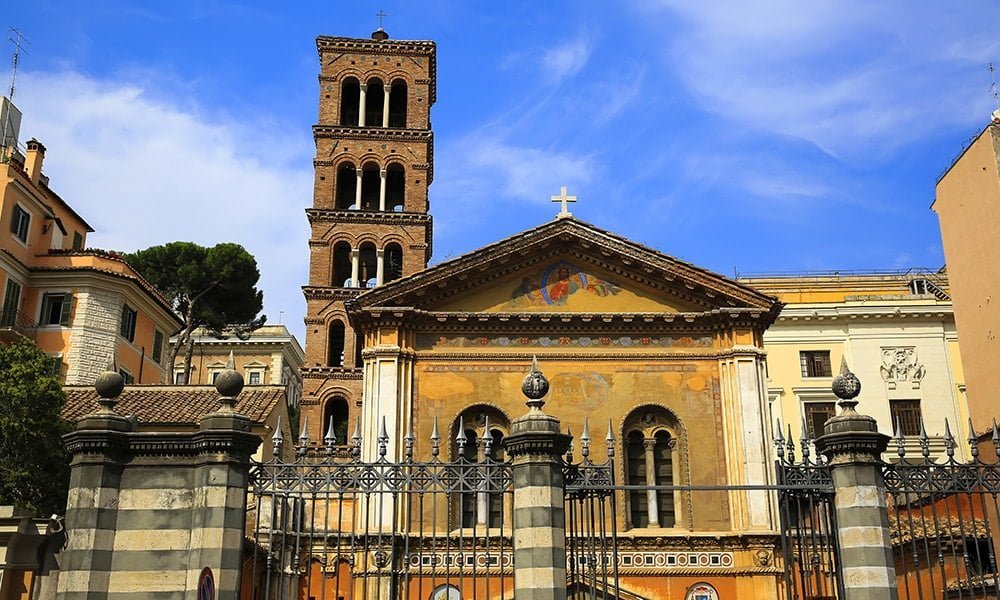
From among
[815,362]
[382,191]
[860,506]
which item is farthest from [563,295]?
[815,362]

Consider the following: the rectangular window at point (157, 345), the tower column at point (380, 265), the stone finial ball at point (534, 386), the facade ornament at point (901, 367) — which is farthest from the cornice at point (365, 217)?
the stone finial ball at point (534, 386)

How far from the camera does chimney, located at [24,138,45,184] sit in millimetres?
43250

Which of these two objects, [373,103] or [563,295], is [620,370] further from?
[373,103]

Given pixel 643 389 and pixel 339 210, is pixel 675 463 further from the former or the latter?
pixel 339 210

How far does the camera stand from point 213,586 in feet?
36.9

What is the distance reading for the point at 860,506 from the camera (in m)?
11.6

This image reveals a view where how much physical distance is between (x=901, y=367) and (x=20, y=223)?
37258 millimetres

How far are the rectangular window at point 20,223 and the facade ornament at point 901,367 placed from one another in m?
36.2

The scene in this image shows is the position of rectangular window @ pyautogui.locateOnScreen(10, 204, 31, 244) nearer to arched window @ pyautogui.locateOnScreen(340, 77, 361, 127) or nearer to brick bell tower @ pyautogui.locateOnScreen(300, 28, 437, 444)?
brick bell tower @ pyautogui.locateOnScreen(300, 28, 437, 444)

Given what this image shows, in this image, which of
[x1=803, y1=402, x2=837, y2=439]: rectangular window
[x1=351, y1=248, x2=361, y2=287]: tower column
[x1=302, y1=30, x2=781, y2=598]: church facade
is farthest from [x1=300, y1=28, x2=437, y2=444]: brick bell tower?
[x1=803, y1=402, x2=837, y2=439]: rectangular window

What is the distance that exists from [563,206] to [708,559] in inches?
419

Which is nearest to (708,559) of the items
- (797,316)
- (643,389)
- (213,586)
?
(643,389)

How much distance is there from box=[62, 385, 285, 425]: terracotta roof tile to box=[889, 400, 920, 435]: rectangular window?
25.8 m

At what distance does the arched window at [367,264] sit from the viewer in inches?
1746
